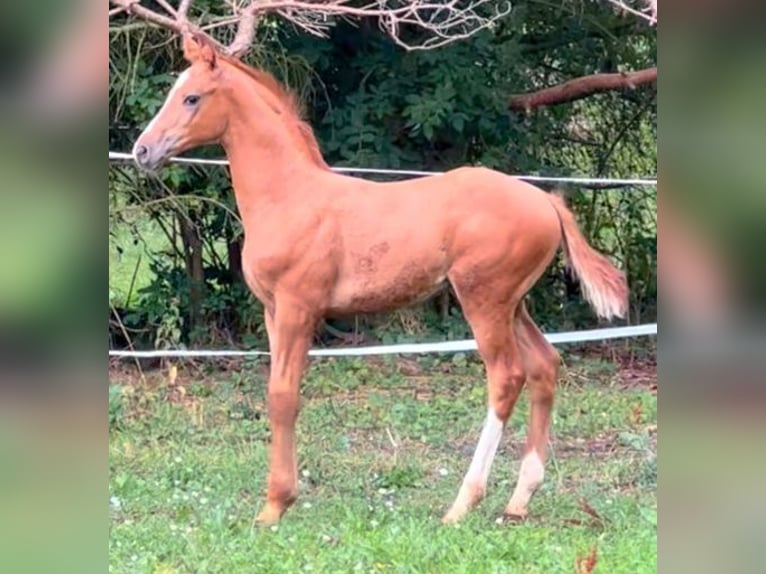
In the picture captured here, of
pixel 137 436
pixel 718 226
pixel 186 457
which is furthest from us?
pixel 137 436

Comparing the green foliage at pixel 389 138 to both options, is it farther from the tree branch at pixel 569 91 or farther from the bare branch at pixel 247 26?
the bare branch at pixel 247 26

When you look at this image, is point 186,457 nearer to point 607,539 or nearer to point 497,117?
point 607,539

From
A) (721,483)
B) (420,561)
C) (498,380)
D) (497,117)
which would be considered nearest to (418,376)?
(497,117)

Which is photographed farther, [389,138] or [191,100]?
[389,138]

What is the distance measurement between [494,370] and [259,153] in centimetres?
103

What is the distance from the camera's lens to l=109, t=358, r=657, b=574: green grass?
3.09 meters

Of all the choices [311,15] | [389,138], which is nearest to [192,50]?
[311,15]

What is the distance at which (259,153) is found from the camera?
344cm

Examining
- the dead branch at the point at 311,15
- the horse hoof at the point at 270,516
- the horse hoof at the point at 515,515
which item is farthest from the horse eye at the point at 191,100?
the horse hoof at the point at 515,515

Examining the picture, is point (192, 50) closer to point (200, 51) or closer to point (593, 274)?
Answer: point (200, 51)

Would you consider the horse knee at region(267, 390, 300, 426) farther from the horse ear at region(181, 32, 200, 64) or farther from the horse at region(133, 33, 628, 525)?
the horse ear at region(181, 32, 200, 64)

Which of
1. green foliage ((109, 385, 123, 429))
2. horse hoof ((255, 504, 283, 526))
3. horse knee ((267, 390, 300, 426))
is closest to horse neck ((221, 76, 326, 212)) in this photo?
horse knee ((267, 390, 300, 426))

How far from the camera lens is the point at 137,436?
16.2 ft

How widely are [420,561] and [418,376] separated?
119 inches
